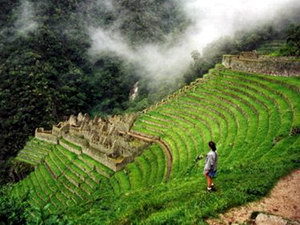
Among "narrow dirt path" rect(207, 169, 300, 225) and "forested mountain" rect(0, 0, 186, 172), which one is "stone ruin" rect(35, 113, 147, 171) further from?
"narrow dirt path" rect(207, 169, 300, 225)

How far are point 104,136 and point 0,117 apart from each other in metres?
35.7

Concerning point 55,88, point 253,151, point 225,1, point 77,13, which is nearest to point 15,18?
point 77,13

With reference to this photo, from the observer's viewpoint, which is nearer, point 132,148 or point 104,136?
point 132,148

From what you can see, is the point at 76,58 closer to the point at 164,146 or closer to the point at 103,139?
the point at 103,139

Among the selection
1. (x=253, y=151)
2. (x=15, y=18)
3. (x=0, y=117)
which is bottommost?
(x=253, y=151)

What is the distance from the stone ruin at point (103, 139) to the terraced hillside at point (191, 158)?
77cm

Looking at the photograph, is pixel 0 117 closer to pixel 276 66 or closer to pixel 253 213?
pixel 276 66

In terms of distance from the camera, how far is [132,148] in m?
29.5

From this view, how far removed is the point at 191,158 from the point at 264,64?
12.5 m

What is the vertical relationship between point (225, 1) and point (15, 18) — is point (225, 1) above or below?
below

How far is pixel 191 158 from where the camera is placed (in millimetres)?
21828

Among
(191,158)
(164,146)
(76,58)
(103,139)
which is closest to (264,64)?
(164,146)

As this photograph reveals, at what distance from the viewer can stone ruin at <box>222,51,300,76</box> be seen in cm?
2745

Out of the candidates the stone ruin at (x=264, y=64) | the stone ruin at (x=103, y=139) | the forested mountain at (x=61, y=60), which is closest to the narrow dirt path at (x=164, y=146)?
the stone ruin at (x=103, y=139)
